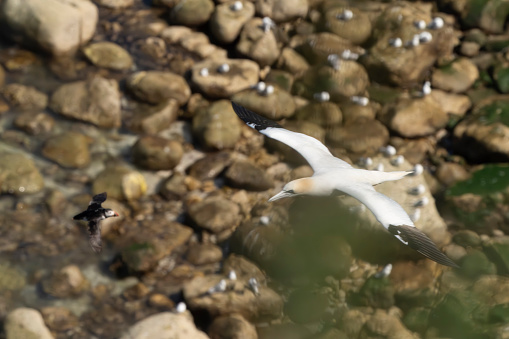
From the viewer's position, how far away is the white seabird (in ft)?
22.7

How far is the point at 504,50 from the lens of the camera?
43.6 feet

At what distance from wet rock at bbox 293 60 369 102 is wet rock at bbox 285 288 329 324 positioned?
4.48 m

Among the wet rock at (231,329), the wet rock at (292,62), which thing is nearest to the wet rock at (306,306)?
the wet rock at (231,329)

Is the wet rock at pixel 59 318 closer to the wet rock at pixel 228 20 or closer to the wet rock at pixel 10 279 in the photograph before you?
the wet rock at pixel 10 279

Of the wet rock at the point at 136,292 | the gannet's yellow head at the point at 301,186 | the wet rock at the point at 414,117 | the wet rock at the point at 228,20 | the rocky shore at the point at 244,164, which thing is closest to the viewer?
the gannet's yellow head at the point at 301,186

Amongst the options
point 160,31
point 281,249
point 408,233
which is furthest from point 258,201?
point 160,31

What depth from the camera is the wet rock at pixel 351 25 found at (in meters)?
13.2

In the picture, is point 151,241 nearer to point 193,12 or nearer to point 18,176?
point 18,176

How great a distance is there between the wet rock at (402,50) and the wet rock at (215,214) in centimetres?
466

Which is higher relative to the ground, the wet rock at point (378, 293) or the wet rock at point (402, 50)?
the wet rock at point (402, 50)

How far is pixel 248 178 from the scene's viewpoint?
1092 centimetres

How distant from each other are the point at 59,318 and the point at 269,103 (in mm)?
5533

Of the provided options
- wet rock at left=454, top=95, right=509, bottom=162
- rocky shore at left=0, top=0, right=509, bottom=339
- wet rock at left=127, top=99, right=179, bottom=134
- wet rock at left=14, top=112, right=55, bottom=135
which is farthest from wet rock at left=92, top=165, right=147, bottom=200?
wet rock at left=454, top=95, right=509, bottom=162

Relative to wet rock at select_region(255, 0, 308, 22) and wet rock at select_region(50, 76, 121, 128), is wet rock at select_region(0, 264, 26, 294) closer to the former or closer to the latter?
wet rock at select_region(50, 76, 121, 128)
